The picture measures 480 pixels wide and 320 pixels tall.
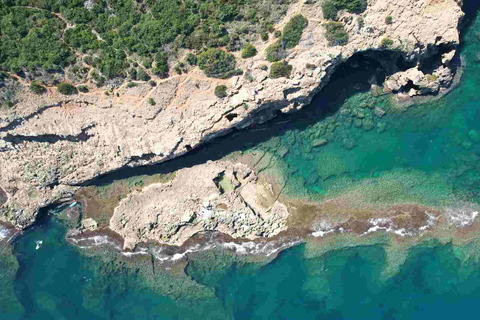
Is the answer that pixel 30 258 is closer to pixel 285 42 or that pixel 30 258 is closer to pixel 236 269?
pixel 236 269

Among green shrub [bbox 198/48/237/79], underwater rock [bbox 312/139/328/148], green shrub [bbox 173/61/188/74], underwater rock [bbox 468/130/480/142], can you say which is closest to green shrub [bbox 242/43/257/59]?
green shrub [bbox 198/48/237/79]

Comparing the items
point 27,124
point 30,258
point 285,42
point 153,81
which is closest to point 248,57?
point 285,42

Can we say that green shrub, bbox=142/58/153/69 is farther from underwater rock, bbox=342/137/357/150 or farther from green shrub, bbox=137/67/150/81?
underwater rock, bbox=342/137/357/150

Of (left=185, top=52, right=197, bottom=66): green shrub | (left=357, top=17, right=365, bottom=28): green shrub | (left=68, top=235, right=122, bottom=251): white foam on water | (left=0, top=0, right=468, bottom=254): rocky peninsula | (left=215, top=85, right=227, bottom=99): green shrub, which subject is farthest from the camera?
(left=68, top=235, right=122, bottom=251): white foam on water

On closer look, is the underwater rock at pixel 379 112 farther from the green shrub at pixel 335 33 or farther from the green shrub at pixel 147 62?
the green shrub at pixel 147 62

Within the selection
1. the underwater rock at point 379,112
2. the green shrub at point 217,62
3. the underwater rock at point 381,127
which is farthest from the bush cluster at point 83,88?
the underwater rock at point 381,127

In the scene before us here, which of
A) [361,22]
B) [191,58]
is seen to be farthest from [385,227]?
[191,58]

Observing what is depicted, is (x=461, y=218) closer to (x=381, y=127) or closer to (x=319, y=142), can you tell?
(x=381, y=127)
